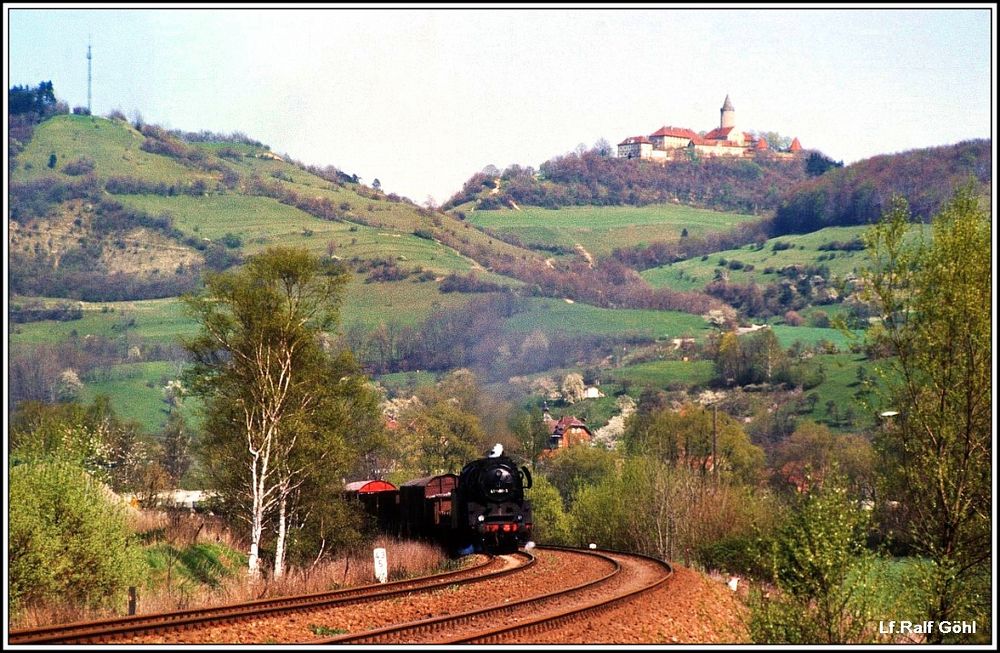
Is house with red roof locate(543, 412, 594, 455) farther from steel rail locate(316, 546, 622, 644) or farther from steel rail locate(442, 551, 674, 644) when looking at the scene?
steel rail locate(316, 546, 622, 644)

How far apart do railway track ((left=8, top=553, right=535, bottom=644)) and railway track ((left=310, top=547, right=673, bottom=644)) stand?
7.10 feet

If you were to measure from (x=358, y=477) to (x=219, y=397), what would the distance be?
140 feet

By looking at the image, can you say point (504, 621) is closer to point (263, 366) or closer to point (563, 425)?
point (263, 366)

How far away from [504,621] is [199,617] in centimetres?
582

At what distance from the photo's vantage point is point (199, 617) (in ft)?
63.7

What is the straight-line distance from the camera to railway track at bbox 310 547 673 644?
18906 millimetres

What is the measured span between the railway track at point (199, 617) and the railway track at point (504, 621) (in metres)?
2.16

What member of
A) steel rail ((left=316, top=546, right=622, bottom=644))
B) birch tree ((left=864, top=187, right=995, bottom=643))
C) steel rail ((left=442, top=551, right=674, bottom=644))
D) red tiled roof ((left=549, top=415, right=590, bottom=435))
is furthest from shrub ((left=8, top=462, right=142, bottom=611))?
red tiled roof ((left=549, top=415, right=590, bottom=435))

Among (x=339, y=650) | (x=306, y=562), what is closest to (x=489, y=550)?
(x=306, y=562)

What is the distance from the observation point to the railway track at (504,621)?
62.0 ft

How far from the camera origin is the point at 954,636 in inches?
830

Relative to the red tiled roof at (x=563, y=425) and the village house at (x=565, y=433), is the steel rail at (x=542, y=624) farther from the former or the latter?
the red tiled roof at (x=563, y=425)

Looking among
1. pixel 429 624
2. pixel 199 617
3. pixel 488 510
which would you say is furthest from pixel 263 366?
pixel 429 624

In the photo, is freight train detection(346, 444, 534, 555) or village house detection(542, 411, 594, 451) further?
village house detection(542, 411, 594, 451)
